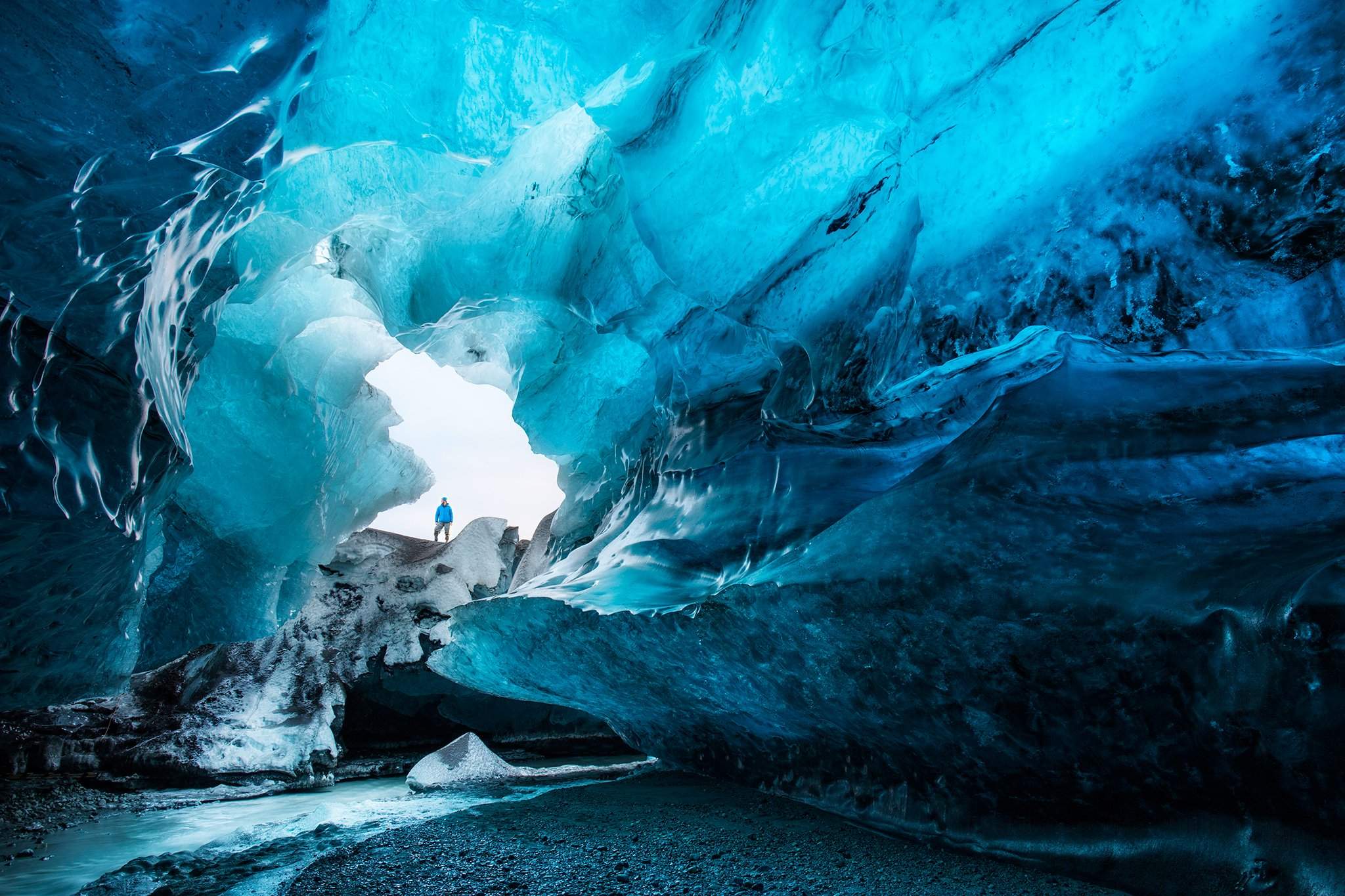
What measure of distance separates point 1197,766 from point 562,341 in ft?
12.8

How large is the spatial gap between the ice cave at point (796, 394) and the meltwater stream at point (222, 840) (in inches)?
1.8

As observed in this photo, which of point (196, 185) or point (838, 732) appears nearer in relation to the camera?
point (196, 185)

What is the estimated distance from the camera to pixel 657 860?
2.29 metres

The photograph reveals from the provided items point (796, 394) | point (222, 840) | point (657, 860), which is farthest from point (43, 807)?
point (796, 394)

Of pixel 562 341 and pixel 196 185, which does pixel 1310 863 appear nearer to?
pixel 196 185

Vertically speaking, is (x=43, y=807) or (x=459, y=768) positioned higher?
(x=43, y=807)

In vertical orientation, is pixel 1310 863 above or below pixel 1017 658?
below

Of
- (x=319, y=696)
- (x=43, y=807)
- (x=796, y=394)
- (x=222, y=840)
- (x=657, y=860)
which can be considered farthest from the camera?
(x=319, y=696)

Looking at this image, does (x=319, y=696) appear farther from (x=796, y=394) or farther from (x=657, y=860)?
(x=796, y=394)

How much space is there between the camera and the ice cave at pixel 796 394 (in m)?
1.98

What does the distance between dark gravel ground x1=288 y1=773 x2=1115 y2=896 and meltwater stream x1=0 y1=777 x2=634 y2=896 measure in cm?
23

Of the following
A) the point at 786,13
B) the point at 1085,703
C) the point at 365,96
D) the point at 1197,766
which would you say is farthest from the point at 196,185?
the point at 1197,766

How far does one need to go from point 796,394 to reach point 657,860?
1.93m

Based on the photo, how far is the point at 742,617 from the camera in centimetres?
280
